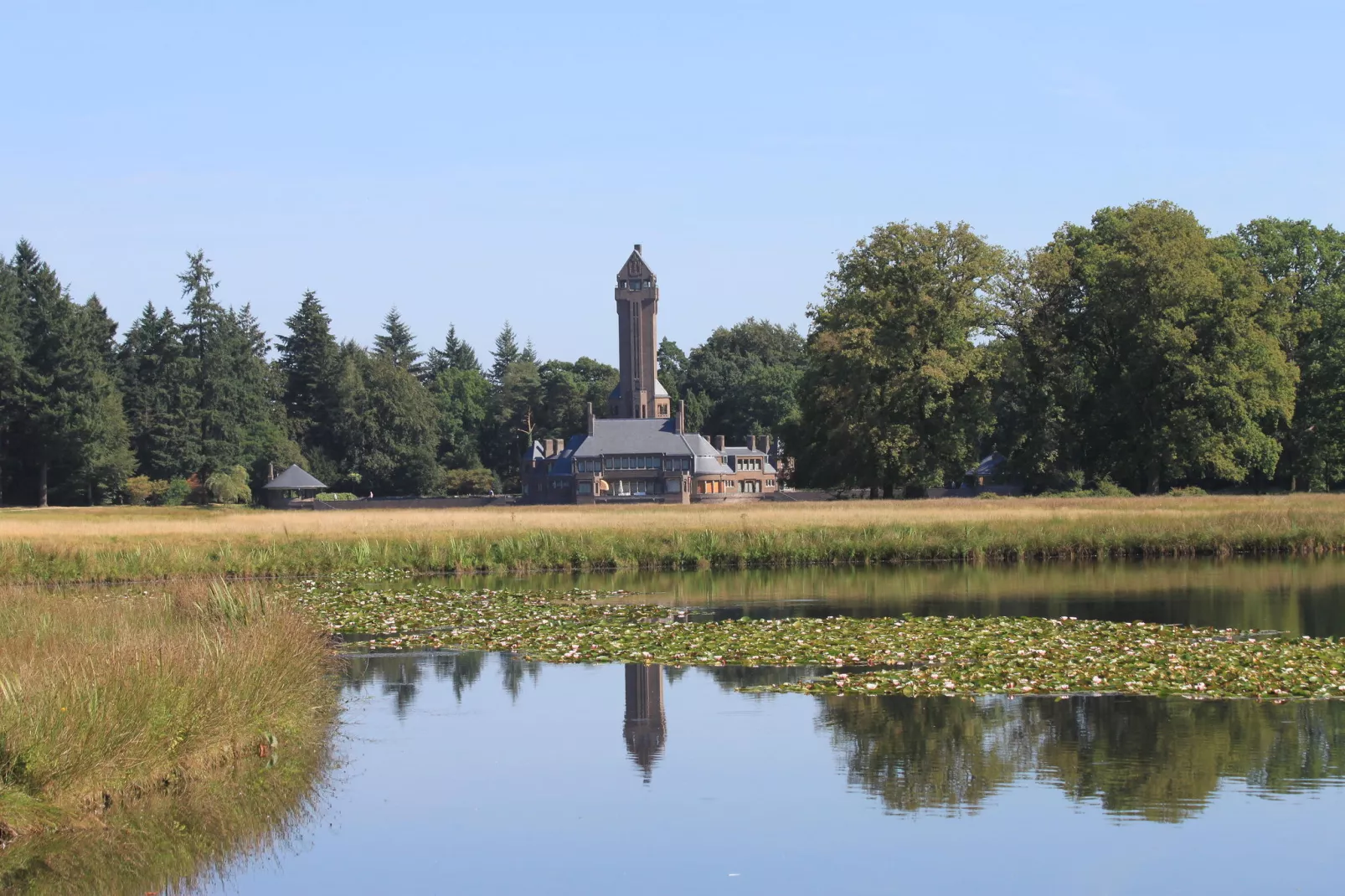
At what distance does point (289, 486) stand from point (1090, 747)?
87.0 metres

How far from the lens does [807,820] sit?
508 inches

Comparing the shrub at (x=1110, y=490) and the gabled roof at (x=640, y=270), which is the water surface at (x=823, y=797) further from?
the gabled roof at (x=640, y=270)

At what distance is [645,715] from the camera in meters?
17.8

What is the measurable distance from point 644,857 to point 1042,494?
52738 millimetres

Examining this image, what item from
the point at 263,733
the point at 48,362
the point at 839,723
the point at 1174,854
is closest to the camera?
the point at 1174,854

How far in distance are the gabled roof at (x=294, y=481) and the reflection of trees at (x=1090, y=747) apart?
83684 mm

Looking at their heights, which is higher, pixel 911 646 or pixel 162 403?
pixel 162 403

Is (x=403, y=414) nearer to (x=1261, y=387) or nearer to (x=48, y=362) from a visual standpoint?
(x=48, y=362)

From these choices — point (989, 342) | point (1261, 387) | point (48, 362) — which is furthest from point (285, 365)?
point (1261, 387)

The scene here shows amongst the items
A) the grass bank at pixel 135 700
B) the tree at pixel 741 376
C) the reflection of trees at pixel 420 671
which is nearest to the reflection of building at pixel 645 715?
the reflection of trees at pixel 420 671

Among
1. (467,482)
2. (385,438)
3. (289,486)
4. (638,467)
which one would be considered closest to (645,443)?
(638,467)

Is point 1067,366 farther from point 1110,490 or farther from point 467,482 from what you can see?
point 467,482

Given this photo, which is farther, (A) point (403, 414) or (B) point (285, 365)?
(B) point (285, 365)

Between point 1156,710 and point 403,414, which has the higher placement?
point 403,414
